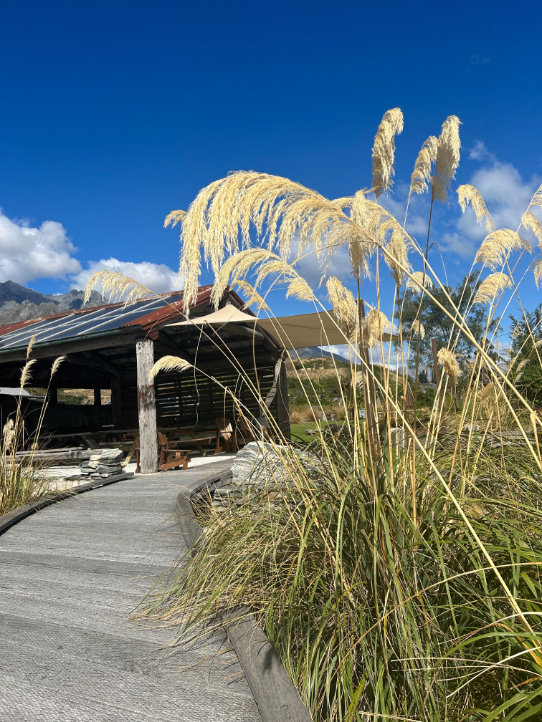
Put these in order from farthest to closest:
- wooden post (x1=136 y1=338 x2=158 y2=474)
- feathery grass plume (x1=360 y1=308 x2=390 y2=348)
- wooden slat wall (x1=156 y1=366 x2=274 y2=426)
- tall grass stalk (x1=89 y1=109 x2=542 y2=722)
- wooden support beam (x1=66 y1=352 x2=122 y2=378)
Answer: wooden slat wall (x1=156 y1=366 x2=274 y2=426)
wooden support beam (x1=66 y1=352 x2=122 y2=378)
wooden post (x1=136 y1=338 x2=158 y2=474)
feathery grass plume (x1=360 y1=308 x2=390 y2=348)
tall grass stalk (x1=89 y1=109 x2=542 y2=722)

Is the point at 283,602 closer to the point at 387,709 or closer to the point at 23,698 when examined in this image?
the point at 387,709

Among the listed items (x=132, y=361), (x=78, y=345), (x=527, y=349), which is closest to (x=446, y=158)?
(x=527, y=349)

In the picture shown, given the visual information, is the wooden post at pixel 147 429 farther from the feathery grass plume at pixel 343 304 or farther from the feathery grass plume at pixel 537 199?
the feathery grass plume at pixel 537 199

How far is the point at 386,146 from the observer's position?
6.50 ft

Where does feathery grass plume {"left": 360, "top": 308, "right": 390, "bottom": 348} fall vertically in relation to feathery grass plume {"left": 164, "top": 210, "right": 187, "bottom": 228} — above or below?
below

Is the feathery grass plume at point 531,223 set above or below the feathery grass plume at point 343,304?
above

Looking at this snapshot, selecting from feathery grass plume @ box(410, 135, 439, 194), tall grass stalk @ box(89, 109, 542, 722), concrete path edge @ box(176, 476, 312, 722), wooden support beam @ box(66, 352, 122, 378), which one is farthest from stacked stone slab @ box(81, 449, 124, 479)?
feathery grass plume @ box(410, 135, 439, 194)

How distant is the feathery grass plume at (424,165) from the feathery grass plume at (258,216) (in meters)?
0.70

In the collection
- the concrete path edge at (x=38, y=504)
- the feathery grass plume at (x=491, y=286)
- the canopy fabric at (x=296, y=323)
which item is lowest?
the concrete path edge at (x=38, y=504)

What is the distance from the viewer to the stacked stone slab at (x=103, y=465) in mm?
6473

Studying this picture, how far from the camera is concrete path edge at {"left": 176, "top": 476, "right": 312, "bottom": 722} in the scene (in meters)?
1.45

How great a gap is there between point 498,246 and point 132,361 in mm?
10340

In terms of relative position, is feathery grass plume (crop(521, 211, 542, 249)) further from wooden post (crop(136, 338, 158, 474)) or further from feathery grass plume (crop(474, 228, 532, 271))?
wooden post (crop(136, 338, 158, 474))

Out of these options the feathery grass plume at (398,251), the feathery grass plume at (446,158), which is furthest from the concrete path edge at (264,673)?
the feathery grass plume at (446,158)
